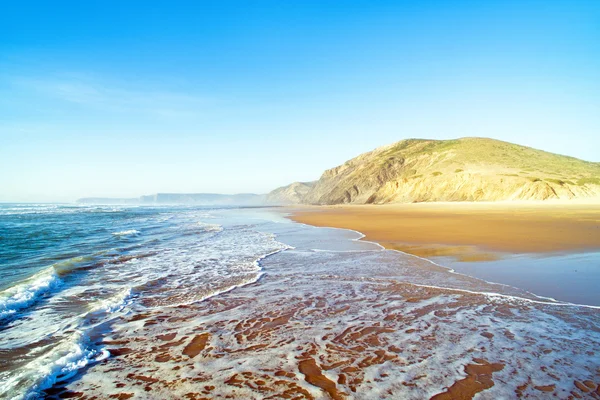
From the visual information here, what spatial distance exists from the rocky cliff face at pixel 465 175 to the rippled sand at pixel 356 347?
142 feet

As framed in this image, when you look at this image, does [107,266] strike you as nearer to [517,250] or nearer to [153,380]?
[153,380]

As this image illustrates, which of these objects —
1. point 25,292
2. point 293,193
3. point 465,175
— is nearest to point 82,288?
point 25,292

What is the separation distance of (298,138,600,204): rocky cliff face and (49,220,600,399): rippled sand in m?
43.2

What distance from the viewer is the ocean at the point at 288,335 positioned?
3.43 meters

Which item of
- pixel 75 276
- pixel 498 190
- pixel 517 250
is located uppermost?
pixel 498 190

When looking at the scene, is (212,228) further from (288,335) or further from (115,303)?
(288,335)

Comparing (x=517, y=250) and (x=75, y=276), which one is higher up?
(x=517, y=250)

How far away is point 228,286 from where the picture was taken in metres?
7.72

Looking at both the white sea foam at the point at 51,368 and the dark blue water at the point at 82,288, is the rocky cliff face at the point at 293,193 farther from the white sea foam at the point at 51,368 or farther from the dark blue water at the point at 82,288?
the white sea foam at the point at 51,368

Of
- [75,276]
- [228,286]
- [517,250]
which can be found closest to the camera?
[228,286]

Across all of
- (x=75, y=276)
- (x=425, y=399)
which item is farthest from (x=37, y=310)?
(x=425, y=399)

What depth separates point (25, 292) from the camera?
7250mm

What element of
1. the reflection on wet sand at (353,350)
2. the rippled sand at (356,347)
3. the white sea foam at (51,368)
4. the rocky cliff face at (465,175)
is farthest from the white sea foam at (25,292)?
the rocky cliff face at (465,175)

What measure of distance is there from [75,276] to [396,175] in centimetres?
7258
